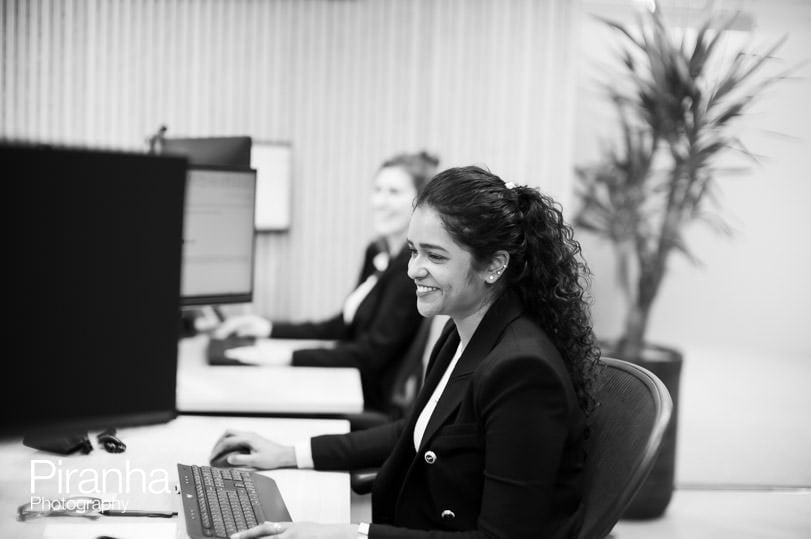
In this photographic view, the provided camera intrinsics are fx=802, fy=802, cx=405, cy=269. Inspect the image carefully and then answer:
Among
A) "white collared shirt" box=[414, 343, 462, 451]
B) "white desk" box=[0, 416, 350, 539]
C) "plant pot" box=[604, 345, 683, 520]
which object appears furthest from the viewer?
"plant pot" box=[604, 345, 683, 520]

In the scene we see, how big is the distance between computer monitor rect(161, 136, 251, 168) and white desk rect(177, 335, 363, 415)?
743mm

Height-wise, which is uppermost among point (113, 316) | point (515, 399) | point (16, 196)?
point (16, 196)

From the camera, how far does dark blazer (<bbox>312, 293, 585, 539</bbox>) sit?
→ 1181mm

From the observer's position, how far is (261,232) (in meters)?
3.99

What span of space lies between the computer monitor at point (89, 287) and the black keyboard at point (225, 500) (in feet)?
1.05

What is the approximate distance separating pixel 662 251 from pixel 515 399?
2.30 m

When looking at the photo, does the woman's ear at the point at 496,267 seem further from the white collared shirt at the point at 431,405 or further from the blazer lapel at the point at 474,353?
the white collared shirt at the point at 431,405

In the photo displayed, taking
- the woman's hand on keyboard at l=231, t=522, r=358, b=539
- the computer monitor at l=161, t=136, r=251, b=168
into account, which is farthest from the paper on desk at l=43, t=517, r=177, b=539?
the computer monitor at l=161, t=136, r=251, b=168

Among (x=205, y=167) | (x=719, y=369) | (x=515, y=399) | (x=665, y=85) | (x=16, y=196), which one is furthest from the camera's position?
(x=719, y=369)

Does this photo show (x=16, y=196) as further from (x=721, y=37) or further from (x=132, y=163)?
(x=721, y=37)

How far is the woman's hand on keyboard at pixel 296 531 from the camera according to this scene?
118cm

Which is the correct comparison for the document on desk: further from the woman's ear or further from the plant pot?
the plant pot

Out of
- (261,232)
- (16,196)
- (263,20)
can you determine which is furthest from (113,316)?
(263,20)

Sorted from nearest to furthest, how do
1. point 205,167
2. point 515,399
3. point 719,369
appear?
point 515,399
point 205,167
point 719,369
